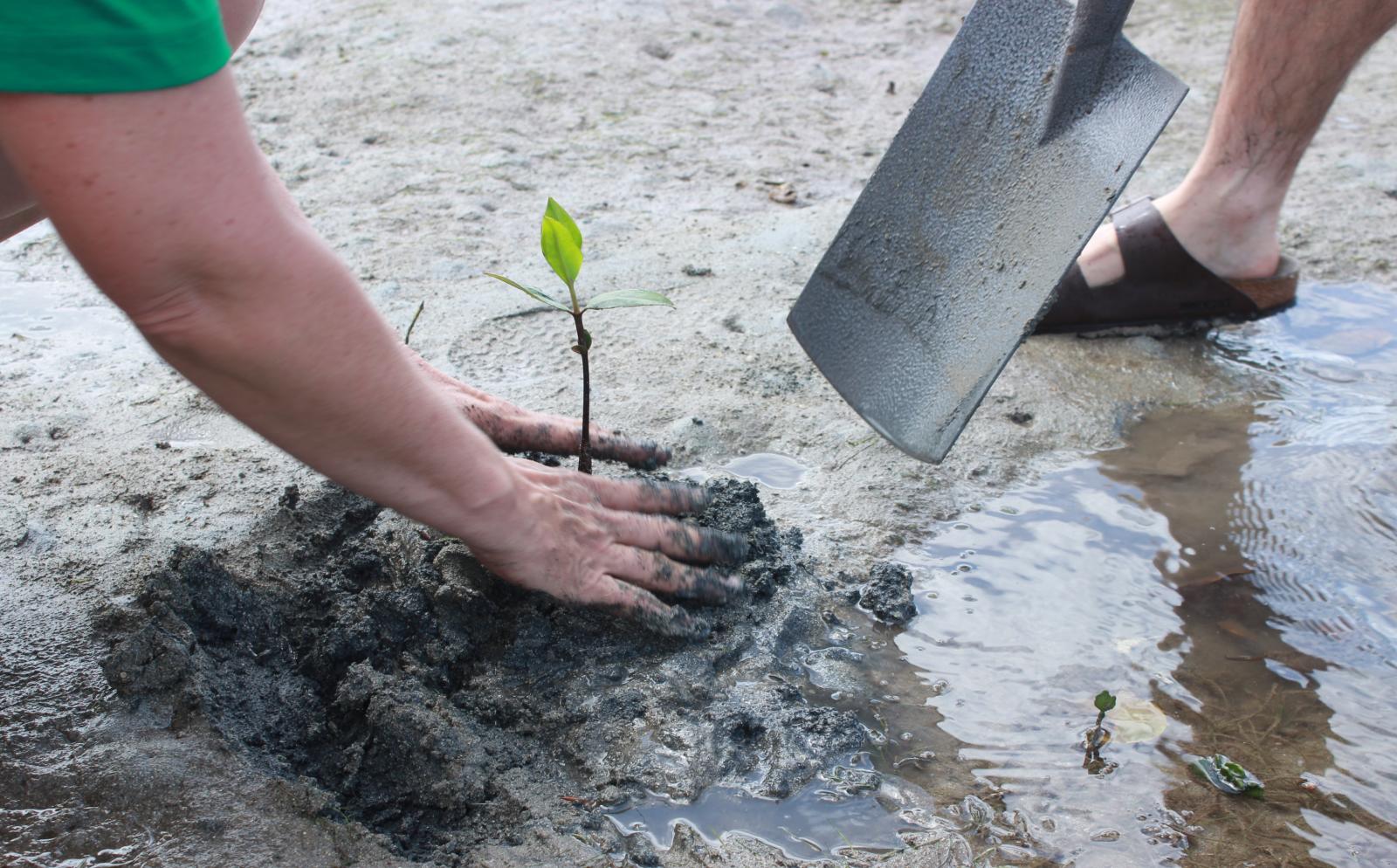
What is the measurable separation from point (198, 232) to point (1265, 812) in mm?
1456

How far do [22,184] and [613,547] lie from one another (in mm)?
1017

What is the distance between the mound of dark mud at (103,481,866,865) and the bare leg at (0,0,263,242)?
60 centimetres

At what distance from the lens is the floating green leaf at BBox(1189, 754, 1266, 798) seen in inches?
59.6

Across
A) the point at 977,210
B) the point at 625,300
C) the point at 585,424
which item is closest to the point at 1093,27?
the point at 977,210

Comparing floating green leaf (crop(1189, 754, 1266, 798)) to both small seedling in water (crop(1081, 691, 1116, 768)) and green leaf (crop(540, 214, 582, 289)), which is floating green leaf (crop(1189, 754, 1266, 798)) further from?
green leaf (crop(540, 214, 582, 289))

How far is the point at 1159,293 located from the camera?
274cm

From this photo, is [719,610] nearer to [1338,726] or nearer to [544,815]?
[544,815]

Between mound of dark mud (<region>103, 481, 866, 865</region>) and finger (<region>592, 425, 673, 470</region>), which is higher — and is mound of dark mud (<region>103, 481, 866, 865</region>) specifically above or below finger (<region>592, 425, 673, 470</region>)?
below

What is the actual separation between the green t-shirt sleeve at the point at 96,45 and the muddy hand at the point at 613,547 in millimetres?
660

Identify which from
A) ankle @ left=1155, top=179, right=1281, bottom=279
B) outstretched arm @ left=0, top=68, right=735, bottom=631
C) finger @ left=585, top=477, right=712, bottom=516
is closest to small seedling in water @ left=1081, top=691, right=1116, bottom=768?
finger @ left=585, top=477, right=712, bottom=516

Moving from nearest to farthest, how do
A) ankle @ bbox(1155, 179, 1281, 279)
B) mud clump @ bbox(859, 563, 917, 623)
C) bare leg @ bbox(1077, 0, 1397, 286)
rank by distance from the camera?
mud clump @ bbox(859, 563, 917, 623) < bare leg @ bbox(1077, 0, 1397, 286) < ankle @ bbox(1155, 179, 1281, 279)

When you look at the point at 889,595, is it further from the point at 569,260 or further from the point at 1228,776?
the point at 569,260

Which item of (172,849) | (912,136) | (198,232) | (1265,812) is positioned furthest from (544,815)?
(912,136)

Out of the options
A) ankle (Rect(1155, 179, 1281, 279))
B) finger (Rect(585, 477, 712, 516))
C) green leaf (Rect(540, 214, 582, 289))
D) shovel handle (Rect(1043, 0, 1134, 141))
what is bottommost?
finger (Rect(585, 477, 712, 516))
